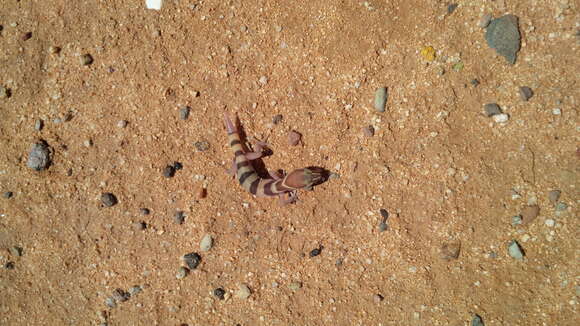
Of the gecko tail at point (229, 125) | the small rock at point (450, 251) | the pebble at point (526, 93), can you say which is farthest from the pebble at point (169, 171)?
the pebble at point (526, 93)

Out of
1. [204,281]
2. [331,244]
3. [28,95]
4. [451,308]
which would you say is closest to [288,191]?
[331,244]

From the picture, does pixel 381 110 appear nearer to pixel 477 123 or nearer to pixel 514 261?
pixel 477 123

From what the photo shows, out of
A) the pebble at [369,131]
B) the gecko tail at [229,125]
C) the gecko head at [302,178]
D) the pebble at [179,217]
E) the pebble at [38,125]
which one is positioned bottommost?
the pebble at [179,217]

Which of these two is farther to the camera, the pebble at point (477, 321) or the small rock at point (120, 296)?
the small rock at point (120, 296)

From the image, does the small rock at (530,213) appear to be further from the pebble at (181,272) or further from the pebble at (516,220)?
the pebble at (181,272)

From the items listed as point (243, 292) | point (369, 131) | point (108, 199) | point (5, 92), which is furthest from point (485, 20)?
point (5, 92)
